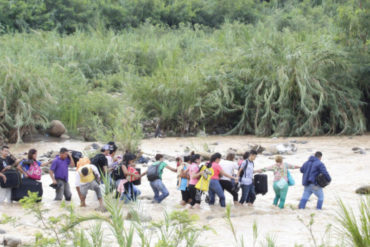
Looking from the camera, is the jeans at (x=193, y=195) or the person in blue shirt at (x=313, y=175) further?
the jeans at (x=193, y=195)

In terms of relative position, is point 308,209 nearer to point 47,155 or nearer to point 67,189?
point 67,189

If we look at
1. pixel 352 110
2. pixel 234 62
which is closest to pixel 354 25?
pixel 352 110

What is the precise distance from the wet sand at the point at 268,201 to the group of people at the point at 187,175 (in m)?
0.23

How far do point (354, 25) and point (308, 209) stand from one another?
12.0 meters

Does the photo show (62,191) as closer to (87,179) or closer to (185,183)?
(87,179)

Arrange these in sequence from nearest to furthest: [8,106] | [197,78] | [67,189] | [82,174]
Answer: [82,174] → [67,189] → [8,106] → [197,78]

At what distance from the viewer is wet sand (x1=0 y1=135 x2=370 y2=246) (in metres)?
7.26

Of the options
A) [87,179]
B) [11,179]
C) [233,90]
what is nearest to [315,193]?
[87,179]

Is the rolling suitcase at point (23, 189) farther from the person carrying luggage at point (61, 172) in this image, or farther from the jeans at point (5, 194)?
the person carrying luggage at point (61, 172)

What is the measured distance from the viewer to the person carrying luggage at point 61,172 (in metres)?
9.24

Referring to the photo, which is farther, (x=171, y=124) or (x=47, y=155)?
(x=171, y=124)

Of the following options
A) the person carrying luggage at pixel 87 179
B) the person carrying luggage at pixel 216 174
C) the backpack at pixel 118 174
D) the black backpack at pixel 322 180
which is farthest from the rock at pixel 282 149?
the person carrying luggage at pixel 87 179

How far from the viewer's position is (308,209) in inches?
347

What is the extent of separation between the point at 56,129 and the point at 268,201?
1059 cm
